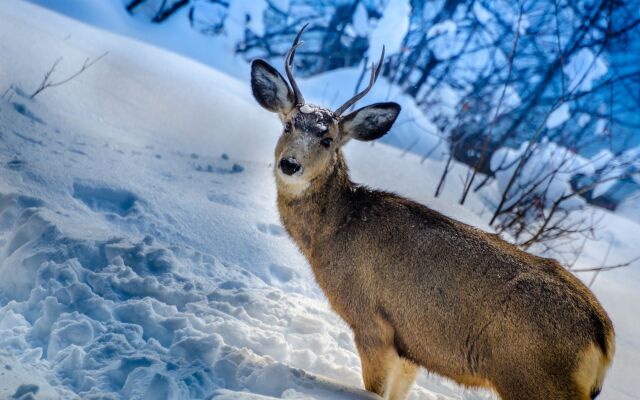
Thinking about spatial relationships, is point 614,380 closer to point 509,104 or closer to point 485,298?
point 485,298

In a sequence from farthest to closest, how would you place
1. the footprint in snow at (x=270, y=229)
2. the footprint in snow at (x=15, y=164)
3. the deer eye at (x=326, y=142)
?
the footprint in snow at (x=270, y=229) < the footprint in snow at (x=15, y=164) < the deer eye at (x=326, y=142)

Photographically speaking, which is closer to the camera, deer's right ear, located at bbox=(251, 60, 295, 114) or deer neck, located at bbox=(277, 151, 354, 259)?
deer neck, located at bbox=(277, 151, 354, 259)

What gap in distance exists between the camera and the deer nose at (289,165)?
3639mm

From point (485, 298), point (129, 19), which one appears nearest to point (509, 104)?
point (129, 19)

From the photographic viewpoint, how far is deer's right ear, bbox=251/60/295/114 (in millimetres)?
4113

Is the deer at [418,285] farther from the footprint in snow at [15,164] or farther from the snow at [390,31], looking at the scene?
the snow at [390,31]

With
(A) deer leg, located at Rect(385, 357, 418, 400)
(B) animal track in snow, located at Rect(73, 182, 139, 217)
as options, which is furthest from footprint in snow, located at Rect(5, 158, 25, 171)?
(A) deer leg, located at Rect(385, 357, 418, 400)

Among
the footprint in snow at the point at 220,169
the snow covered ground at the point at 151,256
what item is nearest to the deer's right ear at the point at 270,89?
the snow covered ground at the point at 151,256

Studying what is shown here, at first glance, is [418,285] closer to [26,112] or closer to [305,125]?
[305,125]

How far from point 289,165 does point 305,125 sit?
368 mm

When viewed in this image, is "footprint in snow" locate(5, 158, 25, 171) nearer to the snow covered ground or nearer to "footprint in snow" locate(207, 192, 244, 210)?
the snow covered ground

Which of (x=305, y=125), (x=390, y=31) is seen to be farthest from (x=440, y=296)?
(x=390, y=31)

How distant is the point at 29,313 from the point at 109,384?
831mm

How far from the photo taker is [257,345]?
365 cm
